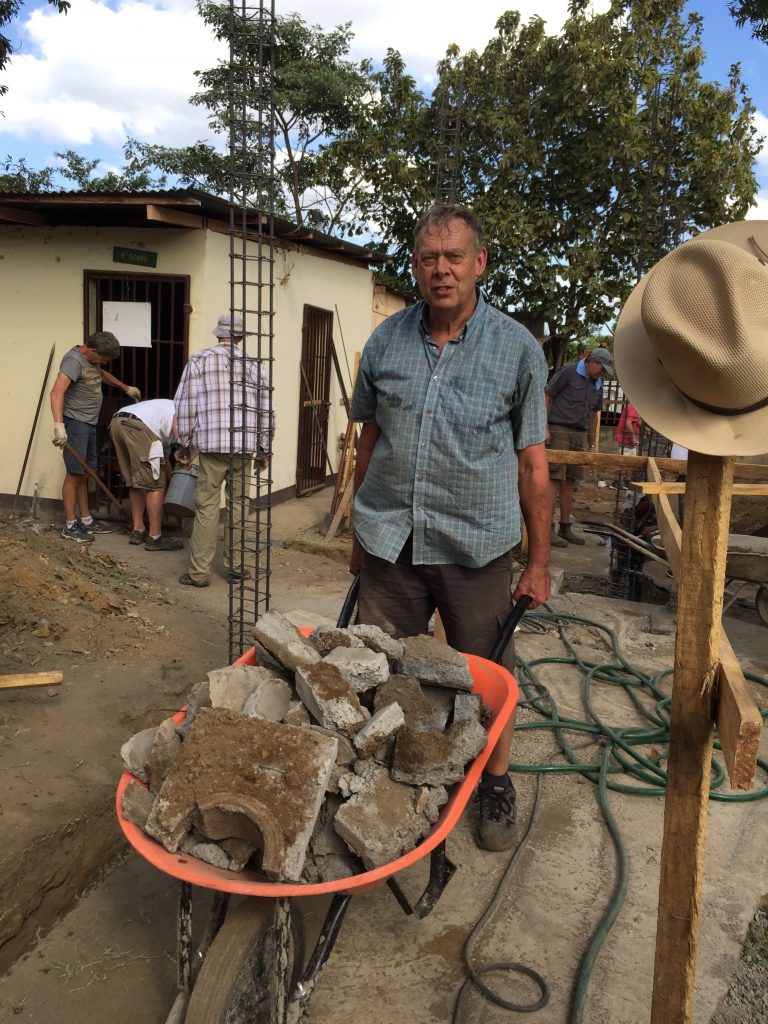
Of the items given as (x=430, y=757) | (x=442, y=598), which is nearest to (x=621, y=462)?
(x=442, y=598)

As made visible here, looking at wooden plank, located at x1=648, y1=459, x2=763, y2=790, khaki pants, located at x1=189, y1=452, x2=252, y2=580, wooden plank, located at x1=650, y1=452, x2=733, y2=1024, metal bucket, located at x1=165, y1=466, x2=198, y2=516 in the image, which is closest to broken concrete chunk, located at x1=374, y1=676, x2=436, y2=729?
wooden plank, located at x1=650, y1=452, x2=733, y2=1024

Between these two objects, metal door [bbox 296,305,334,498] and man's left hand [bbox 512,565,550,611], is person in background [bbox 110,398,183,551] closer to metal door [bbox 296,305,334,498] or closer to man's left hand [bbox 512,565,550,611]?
metal door [bbox 296,305,334,498]

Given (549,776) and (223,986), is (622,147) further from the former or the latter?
(223,986)

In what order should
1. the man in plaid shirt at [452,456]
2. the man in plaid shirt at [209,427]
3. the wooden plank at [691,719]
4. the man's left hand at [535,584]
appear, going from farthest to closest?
the man in plaid shirt at [209,427], the man's left hand at [535,584], the man in plaid shirt at [452,456], the wooden plank at [691,719]

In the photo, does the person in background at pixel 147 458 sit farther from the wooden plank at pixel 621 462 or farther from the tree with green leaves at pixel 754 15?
the tree with green leaves at pixel 754 15

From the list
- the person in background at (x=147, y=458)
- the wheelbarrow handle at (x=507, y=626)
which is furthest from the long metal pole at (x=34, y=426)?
the wheelbarrow handle at (x=507, y=626)

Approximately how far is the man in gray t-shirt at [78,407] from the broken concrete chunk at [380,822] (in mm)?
Answer: 5851

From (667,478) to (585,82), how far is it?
8623 mm

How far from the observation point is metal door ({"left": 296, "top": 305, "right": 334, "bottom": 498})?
33.6 feet

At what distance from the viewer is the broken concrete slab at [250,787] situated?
182 centimetres

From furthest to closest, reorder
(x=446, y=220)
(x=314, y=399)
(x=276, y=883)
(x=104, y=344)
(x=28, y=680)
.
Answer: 1. (x=314, y=399)
2. (x=104, y=344)
3. (x=28, y=680)
4. (x=446, y=220)
5. (x=276, y=883)

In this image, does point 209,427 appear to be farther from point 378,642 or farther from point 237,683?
point 237,683

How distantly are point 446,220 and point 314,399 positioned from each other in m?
8.05

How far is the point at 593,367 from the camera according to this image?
8609 mm
